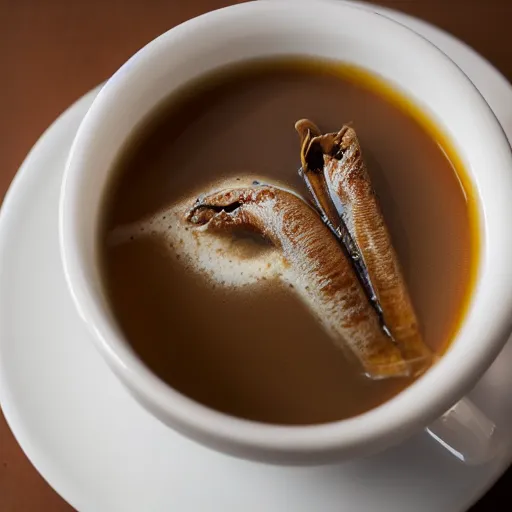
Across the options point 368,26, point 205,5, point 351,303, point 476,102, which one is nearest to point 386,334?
point 351,303

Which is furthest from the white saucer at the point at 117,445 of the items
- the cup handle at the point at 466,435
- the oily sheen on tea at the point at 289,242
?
the oily sheen on tea at the point at 289,242

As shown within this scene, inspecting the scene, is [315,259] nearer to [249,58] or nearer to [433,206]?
[433,206]

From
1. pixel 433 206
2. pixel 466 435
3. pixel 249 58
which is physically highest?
pixel 249 58

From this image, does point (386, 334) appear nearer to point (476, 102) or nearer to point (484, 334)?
point (484, 334)

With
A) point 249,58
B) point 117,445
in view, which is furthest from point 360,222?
point 117,445

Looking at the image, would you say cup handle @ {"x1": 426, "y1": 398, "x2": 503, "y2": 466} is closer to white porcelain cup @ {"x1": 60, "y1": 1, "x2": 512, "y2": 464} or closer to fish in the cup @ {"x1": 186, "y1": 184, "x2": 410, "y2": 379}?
white porcelain cup @ {"x1": 60, "y1": 1, "x2": 512, "y2": 464}

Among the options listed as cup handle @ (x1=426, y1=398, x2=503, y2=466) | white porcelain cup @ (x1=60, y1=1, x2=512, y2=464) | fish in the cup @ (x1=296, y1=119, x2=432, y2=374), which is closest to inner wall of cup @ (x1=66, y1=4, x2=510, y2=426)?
white porcelain cup @ (x1=60, y1=1, x2=512, y2=464)

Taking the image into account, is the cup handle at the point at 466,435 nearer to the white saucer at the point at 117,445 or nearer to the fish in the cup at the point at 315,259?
the white saucer at the point at 117,445
